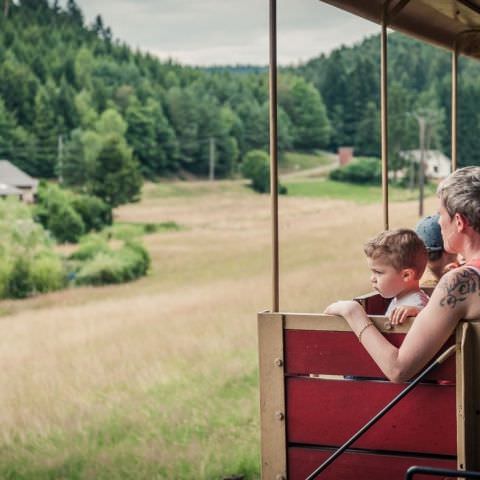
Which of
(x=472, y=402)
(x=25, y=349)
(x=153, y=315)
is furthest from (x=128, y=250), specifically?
(x=472, y=402)

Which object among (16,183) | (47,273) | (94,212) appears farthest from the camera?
(94,212)

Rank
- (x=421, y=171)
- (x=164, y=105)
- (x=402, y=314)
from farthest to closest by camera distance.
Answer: (x=164, y=105) < (x=421, y=171) < (x=402, y=314)

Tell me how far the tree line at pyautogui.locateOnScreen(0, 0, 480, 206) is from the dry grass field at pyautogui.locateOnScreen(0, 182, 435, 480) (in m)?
0.89

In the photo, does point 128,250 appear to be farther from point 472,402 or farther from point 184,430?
point 472,402

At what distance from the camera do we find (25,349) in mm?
15148

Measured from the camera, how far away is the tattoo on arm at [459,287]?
209 cm

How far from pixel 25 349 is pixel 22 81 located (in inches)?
152

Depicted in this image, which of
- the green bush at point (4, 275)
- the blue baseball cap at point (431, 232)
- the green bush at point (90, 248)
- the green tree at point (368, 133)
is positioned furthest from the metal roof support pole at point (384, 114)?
the green tree at point (368, 133)

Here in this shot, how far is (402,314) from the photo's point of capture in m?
2.22

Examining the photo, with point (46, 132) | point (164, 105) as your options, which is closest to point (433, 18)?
point (46, 132)

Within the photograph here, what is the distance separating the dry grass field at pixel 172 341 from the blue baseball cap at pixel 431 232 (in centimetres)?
772

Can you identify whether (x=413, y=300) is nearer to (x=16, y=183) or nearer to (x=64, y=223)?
(x=16, y=183)

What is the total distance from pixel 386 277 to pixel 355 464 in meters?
0.42

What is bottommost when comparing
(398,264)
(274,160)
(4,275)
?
(4,275)
